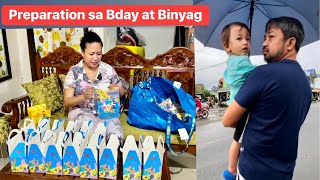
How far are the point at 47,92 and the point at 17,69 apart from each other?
228 millimetres

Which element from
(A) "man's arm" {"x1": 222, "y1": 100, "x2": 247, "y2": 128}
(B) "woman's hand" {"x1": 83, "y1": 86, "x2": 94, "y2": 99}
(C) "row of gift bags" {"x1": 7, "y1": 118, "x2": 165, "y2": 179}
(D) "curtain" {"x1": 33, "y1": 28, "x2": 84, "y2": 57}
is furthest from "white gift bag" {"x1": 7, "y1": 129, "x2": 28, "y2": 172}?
(A) "man's arm" {"x1": 222, "y1": 100, "x2": 247, "y2": 128}

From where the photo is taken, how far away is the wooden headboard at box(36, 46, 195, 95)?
1.92m

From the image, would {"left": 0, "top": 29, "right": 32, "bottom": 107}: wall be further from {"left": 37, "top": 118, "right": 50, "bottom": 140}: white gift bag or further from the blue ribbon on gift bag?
the blue ribbon on gift bag

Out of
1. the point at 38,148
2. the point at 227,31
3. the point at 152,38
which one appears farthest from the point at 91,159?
the point at 227,31

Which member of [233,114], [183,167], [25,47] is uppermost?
[25,47]

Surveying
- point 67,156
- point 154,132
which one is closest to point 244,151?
point 154,132

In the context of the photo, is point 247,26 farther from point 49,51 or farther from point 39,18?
point 49,51

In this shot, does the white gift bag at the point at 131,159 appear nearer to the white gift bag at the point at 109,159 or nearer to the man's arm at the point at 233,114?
the white gift bag at the point at 109,159

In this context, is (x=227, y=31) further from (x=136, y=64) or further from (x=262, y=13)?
(x=136, y=64)

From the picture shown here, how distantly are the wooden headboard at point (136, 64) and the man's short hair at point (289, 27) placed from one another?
68 centimetres

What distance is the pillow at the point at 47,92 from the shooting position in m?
1.98

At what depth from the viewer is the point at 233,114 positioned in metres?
1.25

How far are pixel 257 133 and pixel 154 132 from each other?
761 mm

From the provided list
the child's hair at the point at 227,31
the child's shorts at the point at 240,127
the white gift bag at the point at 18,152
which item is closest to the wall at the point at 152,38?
the child's hair at the point at 227,31
